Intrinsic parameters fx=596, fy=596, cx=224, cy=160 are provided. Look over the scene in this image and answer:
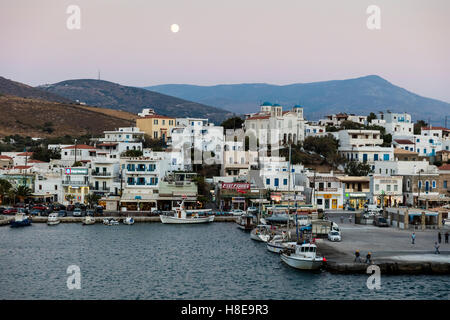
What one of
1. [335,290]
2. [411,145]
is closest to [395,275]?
[335,290]

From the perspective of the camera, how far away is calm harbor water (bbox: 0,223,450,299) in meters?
33.2

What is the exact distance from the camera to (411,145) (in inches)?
3883

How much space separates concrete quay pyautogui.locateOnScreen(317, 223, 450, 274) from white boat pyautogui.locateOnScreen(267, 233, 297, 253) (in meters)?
2.50

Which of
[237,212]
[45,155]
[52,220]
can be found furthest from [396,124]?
[52,220]

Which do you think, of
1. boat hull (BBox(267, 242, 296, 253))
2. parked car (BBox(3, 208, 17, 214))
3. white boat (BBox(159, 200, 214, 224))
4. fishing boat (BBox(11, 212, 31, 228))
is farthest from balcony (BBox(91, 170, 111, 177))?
boat hull (BBox(267, 242, 296, 253))

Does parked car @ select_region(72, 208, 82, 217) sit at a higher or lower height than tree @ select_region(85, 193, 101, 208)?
lower

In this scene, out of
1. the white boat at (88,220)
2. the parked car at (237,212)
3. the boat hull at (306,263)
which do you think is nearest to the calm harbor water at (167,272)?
the boat hull at (306,263)

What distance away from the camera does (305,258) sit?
38719 millimetres

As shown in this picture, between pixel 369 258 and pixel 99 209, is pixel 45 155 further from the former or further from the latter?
pixel 369 258

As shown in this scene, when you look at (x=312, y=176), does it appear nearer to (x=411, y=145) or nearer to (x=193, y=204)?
(x=193, y=204)

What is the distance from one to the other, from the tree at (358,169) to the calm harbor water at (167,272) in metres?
30.3

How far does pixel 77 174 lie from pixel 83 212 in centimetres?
706

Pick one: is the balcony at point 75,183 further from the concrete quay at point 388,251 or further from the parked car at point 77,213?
the concrete quay at point 388,251

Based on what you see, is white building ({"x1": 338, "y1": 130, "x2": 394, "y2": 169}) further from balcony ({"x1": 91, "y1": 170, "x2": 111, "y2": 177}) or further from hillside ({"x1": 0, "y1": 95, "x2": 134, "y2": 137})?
hillside ({"x1": 0, "y1": 95, "x2": 134, "y2": 137})
